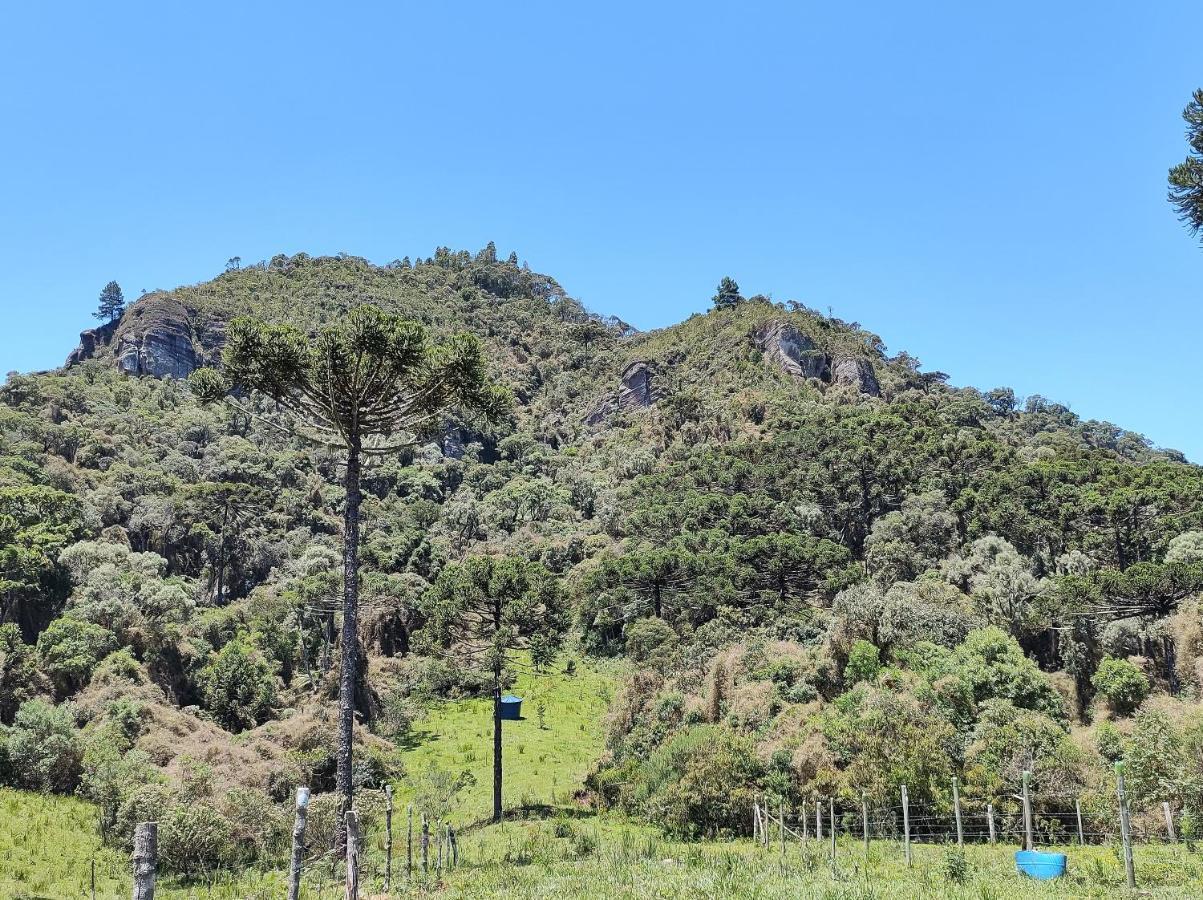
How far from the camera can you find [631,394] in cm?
11275

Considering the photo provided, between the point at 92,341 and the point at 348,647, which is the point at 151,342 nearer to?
the point at 92,341

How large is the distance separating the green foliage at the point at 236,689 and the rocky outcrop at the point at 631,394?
77.8 m

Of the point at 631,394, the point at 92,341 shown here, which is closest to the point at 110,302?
the point at 92,341

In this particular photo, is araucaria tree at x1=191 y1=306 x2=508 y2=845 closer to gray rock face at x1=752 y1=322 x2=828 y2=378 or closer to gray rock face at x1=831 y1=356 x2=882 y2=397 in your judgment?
gray rock face at x1=831 y1=356 x2=882 y2=397

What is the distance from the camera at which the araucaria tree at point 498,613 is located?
28.7m

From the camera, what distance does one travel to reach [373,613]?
50469 mm

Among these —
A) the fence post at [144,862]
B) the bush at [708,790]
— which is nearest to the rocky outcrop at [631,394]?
the bush at [708,790]

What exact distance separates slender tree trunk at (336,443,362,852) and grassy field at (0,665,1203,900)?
5.31ft

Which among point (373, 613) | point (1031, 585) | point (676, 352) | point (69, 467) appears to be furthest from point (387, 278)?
point (1031, 585)

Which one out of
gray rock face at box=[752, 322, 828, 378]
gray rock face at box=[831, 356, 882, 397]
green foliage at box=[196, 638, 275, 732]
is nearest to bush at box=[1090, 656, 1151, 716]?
green foliage at box=[196, 638, 275, 732]

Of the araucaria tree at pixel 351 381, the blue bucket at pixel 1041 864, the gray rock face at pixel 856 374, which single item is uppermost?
the gray rock face at pixel 856 374

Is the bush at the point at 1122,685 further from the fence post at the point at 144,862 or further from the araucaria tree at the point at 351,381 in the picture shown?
the fence post at the point at 144,862

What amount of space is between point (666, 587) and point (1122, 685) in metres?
25.8

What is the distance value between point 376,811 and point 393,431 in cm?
1225
